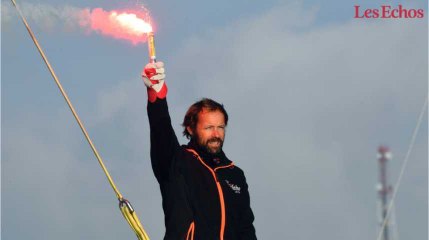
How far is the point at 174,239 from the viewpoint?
10.2 meters

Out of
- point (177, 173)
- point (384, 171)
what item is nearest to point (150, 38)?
point (177, 173)

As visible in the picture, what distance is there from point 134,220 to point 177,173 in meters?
0.54

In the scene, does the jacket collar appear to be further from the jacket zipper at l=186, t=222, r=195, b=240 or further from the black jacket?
the jacket zipper at l=186, t=222, r=195, b=240

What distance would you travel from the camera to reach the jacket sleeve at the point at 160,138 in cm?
1039

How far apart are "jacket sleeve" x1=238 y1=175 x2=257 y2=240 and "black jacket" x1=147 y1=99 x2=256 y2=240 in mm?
27

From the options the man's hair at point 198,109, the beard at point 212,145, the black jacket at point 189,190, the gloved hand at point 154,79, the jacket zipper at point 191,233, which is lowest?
the jacket zipper at point 191,233

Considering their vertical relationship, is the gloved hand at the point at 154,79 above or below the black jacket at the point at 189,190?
above

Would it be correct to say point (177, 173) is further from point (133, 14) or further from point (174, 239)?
point (133, 14)

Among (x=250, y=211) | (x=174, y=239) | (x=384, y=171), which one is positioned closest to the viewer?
(x=174, y=239)

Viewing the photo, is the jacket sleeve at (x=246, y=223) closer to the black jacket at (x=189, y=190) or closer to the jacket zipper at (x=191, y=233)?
the black jacket at (x=189, y=190)

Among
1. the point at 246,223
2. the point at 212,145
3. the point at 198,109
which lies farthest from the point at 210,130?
the point at 246,223

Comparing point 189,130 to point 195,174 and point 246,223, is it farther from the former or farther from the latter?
point 246,223

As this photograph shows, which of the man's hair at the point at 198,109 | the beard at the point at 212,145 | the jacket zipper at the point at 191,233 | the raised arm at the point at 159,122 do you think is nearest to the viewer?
the jacket zipper at the point at 191,233

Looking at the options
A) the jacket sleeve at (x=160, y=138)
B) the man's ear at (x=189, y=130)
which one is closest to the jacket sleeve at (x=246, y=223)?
the man's ear at (x=189, y=130)
